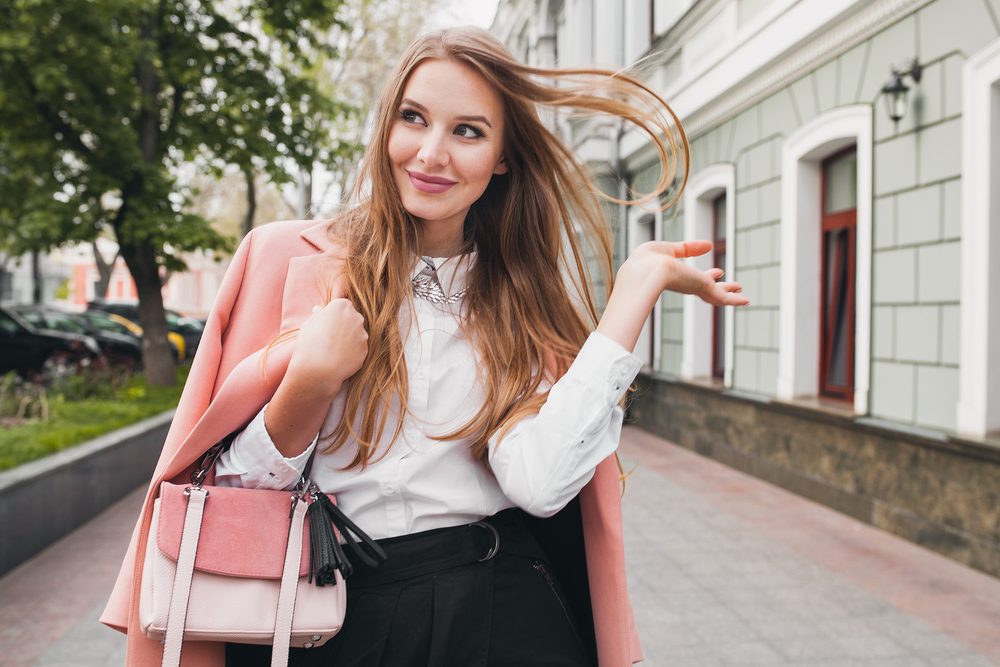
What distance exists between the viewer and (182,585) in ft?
3.82


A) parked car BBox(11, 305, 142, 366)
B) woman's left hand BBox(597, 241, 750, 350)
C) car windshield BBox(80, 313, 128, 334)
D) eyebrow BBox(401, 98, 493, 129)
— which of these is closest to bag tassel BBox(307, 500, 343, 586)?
woman's left hand BBox(597, 241, 750, 350)

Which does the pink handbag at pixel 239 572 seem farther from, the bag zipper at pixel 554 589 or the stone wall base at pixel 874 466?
the stone wall base at pixel 874 466

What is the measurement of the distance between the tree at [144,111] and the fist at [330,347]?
27.6 ft

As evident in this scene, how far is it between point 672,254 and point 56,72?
873 cm

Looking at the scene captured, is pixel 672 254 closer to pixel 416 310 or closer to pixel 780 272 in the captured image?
pixel 416 310

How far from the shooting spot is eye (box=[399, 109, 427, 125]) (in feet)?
4.81

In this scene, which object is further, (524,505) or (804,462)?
(804,462)

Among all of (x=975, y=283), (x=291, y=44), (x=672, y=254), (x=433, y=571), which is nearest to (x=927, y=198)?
(x=975, y=283)

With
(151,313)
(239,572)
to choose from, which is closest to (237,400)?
(239,572)

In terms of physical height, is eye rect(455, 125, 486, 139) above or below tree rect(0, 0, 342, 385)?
below

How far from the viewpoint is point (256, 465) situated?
1.27 m

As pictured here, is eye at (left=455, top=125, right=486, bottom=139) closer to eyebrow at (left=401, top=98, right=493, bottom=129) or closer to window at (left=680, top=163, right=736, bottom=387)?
eyebrow at (left=401, top=98, right=493, bottom=129)

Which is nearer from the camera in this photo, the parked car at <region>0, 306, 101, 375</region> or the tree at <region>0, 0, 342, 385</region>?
the tree at <region>0, 0, 342, 385</region>

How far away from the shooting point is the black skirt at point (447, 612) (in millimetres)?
1302
